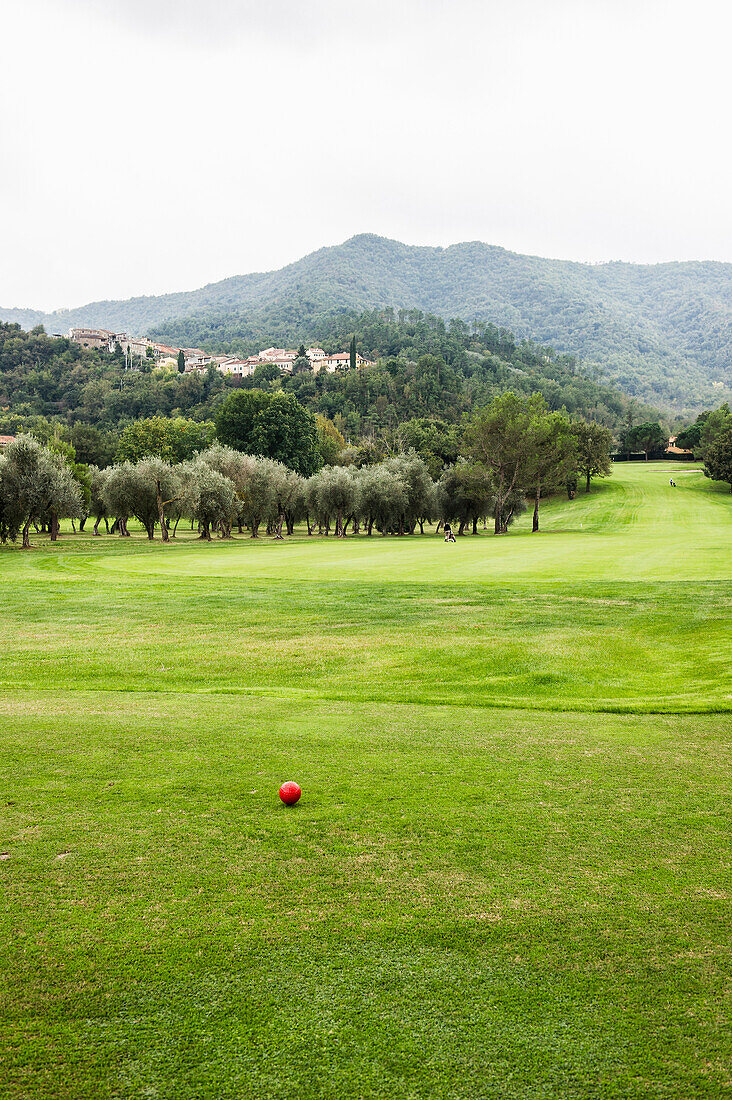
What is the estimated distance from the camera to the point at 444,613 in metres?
20.2

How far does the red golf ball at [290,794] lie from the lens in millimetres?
6621

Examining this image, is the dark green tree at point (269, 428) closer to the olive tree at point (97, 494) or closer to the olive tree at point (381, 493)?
the olive tree at point (97, 494)

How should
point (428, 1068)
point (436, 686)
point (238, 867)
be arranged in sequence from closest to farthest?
point (428, 1068)
point (238, 867)
point (436, 686)

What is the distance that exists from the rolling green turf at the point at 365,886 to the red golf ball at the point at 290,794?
145 millimetres

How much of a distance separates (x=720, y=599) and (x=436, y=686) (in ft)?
39.1

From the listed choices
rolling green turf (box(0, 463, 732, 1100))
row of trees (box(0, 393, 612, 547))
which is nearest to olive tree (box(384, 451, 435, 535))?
row of trees (box(0, 393, 612, 547))

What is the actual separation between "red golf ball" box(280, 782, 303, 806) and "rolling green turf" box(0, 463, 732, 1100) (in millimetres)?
145

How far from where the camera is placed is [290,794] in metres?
6.62

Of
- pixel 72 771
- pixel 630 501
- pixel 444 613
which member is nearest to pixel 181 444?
pixel 630 501

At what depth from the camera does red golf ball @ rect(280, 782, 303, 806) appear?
6.62 metres

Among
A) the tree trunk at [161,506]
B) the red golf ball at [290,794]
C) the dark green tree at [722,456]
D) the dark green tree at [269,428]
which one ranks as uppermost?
the dark green tree at [269,428]

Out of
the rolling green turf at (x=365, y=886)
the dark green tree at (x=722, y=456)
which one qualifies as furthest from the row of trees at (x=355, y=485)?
the rolling green turf at (x=365, y=886)

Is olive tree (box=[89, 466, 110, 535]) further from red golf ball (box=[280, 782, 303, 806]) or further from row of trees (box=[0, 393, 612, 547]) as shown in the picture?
red golf ball (box=[280, 782, 303, 806])

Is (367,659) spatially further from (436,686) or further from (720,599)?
(720,599)
